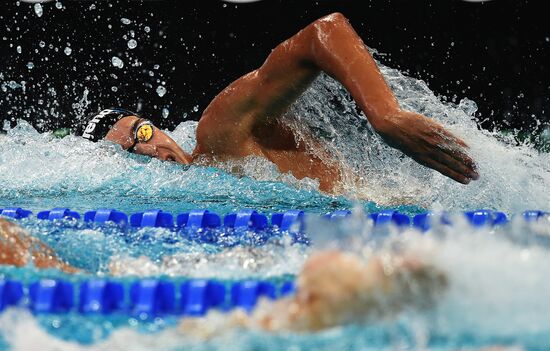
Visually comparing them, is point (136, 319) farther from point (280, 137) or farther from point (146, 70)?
point (146, 70)

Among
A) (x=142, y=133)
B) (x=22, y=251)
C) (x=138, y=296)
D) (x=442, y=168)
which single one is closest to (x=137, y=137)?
(x=142, y=133)

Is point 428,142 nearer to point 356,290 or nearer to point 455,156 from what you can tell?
point 455,156

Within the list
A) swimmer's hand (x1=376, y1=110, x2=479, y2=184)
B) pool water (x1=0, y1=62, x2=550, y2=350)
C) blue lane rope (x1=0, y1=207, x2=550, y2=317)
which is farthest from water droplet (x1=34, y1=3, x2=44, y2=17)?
blue lane rope (x1=0, y1=207, x2=550, y2=317)

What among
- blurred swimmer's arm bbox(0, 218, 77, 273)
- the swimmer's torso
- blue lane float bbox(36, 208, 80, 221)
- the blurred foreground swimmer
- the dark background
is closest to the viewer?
the blurred foreground swimmer

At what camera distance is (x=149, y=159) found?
3885 millimetres

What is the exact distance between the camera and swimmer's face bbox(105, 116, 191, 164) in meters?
3.81

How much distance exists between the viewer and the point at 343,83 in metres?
2.86

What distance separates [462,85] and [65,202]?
3.67 meters

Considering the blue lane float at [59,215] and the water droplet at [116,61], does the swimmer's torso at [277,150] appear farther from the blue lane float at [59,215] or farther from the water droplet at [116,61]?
the water droplet at [116,61]

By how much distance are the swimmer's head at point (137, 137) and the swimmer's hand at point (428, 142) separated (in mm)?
1425

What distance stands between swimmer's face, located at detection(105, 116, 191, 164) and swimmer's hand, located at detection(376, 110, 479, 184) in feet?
4.83

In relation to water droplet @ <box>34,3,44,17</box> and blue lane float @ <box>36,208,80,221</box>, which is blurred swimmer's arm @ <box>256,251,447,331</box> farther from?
water droplet @ <box>34,3,44,17</box>

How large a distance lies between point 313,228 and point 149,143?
2.38m

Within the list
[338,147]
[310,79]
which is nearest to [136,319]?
[310,79]
